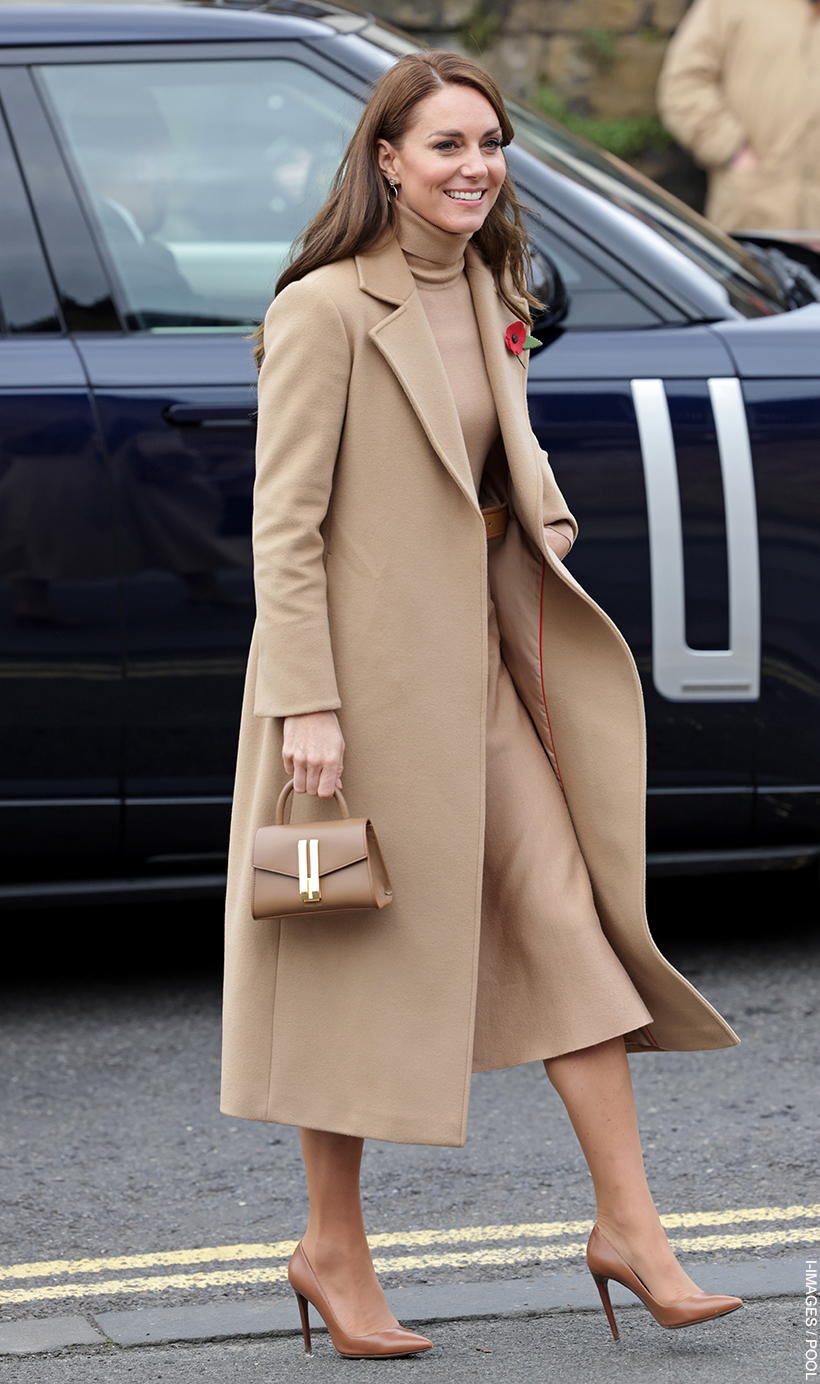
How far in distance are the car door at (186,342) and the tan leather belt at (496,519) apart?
1.15 metres

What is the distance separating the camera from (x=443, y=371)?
2.46 metres

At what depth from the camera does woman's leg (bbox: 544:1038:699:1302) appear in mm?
2502

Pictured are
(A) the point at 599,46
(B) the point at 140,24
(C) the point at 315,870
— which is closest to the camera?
(C) the point at 315,870

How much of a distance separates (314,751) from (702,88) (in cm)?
744

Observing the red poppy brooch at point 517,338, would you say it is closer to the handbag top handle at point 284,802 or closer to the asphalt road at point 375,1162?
the handbag top handle at point 284,802

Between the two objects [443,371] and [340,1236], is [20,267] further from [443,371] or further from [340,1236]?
[340,1236]

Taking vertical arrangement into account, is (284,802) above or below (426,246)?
below

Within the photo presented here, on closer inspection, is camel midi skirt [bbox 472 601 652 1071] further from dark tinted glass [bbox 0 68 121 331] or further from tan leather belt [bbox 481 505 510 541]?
dark tinted glass [bbox 0 68 121 331]

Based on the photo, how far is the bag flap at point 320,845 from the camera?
7.87ft

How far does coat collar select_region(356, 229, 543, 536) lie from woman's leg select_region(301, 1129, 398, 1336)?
0.92m

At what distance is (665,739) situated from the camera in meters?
3.82

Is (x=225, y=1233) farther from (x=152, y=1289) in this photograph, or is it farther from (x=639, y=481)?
(x=639, y=481)

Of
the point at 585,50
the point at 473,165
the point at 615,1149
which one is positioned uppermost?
the point at 473,165

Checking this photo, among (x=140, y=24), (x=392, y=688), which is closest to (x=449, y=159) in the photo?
(x=392, y=688)
